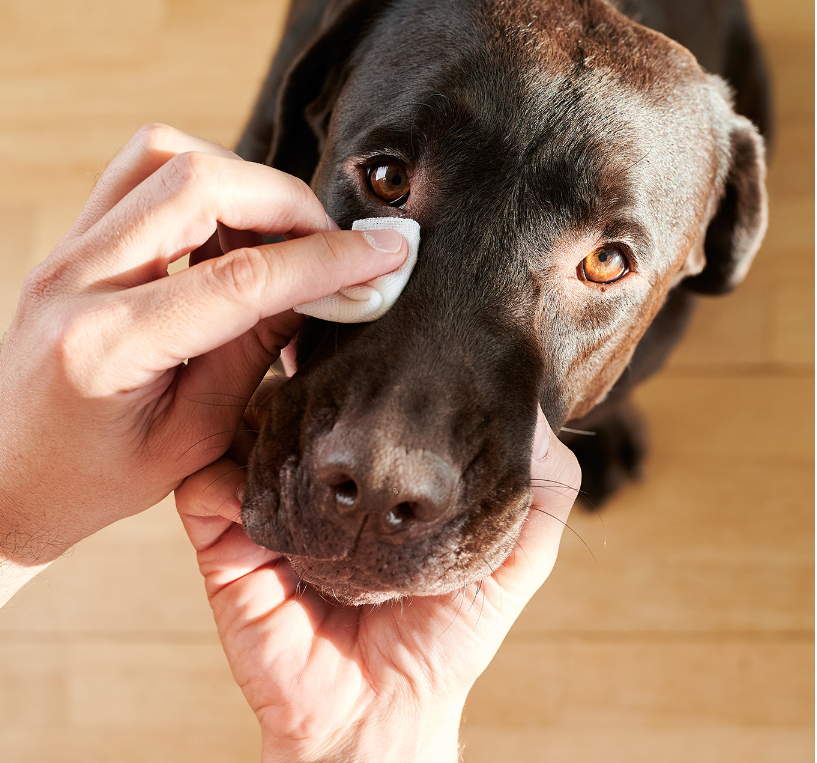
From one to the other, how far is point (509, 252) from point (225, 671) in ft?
6.34

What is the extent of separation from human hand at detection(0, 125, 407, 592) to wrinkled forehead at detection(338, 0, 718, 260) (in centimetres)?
27

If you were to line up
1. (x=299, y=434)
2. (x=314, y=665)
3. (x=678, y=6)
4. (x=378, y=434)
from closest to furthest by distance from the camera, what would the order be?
(x=378, y=434) < (x=299, y=434) < (x=314, y=665) < (x=678, y=6)

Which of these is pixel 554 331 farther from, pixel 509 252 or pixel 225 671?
pixel 225 671

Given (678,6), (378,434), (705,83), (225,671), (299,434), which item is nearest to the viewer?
(378,434)

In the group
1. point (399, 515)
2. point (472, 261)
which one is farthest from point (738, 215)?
point (399, 515)

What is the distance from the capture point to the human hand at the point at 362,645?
1.49m

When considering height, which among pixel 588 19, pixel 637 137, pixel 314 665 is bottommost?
pixel 314 665

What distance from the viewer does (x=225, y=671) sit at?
255cm

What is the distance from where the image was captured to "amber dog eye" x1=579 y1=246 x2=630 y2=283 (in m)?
1.42

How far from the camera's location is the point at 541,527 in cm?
147

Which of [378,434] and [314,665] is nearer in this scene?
[378,434]

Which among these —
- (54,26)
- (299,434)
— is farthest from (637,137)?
(54,26)

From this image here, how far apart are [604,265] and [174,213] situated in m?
0.82

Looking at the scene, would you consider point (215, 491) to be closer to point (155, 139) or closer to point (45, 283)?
point (45, 283)
